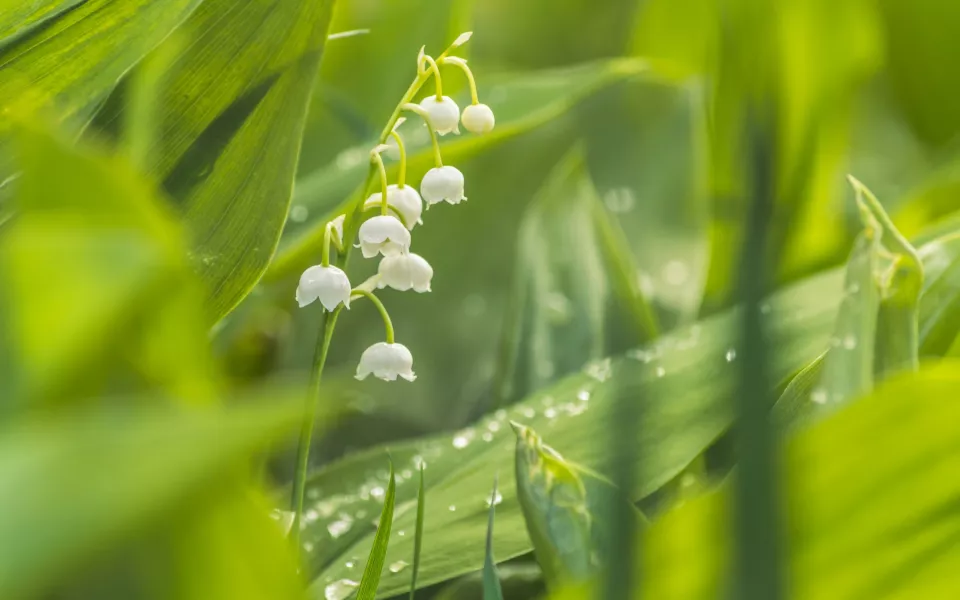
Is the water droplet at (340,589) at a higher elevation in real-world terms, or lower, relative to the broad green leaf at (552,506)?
lower

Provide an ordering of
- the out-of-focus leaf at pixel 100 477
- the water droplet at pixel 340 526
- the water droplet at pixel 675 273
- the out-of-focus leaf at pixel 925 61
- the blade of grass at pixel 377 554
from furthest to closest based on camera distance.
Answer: the out-of-focus leaf at pixel 925 61
the water droplet at pixel 675 273
the water droplet at pixel 340 526
the blade of grass at pixel 377 554
the out-of-focus leaf at pixel 100 477

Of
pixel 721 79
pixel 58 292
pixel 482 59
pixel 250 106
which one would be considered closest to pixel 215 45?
pixel 250 106

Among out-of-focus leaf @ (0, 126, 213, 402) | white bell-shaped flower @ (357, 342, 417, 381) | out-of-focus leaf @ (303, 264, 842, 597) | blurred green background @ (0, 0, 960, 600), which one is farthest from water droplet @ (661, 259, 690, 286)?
out-of-focus leaf @ (0, 126, 213, 402)

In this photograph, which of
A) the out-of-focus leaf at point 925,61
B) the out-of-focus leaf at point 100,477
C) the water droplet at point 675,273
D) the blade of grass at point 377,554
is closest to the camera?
the out-of-focus leaf at point 100,477

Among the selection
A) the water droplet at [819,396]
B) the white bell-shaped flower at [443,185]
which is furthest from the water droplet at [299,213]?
the water droplet at [819,396]

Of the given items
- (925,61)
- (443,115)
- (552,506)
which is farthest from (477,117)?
(925,61)

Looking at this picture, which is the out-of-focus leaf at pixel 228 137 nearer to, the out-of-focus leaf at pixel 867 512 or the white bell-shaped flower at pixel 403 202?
the white bell-shaped flower at pixel 403 202

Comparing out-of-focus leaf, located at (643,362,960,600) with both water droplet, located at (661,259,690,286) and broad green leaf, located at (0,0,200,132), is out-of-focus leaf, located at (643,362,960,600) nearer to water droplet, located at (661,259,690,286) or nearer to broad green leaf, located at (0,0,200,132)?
broad green leaf, located at (0,0,200,132)
